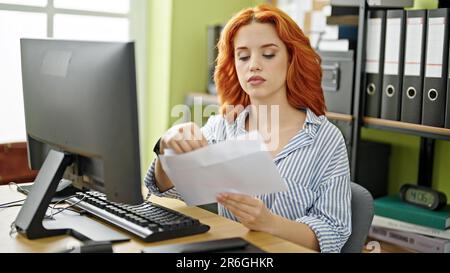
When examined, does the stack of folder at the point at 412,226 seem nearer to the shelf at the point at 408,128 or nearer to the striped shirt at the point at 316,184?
the shelf at the point at 408,128

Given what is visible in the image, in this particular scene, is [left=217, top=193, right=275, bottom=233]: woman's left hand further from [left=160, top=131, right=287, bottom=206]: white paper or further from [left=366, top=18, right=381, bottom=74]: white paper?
[left=366, top=18, right=381, bottom=74]: white paper

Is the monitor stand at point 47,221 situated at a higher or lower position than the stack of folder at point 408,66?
lower

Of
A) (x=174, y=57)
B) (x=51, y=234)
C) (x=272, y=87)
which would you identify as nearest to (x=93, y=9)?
(x=174, y=57)

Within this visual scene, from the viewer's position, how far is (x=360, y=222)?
1405mm

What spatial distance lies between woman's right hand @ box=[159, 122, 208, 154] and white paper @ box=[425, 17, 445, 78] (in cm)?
101

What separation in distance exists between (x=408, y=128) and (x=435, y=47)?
0.93 ft

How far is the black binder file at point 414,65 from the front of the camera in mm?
1937

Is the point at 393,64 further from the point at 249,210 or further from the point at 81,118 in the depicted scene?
the point at 81,118

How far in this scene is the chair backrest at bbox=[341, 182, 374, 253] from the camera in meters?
1.40

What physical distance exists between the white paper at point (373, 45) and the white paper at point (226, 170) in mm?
1063

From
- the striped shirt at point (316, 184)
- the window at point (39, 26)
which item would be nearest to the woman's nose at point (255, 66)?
the striped shirt at point (316, 184)
